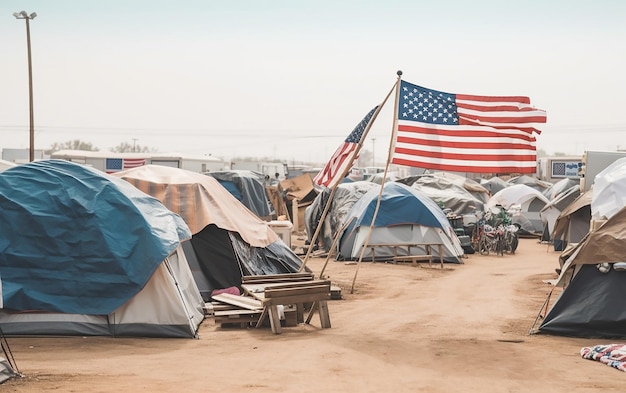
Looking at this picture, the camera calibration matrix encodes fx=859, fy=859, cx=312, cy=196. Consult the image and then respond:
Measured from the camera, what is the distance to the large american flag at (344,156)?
46.8ft

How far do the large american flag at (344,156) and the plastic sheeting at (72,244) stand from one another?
3221 mm

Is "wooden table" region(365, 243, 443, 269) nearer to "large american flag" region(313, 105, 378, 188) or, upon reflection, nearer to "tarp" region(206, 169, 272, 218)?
"tarp" region(206, 169, 272, 218)

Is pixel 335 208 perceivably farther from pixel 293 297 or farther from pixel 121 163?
pixel 121 163

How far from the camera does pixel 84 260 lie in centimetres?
1185

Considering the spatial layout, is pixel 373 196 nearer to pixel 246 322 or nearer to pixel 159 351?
pixel 246 322

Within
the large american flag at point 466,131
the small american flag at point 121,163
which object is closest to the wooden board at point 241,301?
the large american flag at point 466,131

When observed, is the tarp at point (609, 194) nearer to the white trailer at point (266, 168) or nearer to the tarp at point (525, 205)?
the tarp at point (525, 205)

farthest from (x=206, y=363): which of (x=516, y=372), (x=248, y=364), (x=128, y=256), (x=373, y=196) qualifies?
(x=373, y=196)

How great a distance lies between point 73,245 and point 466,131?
6378 mm

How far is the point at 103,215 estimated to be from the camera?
1219 centimetres

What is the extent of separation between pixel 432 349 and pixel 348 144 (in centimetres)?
448

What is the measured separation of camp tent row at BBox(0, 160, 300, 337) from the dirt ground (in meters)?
0.31

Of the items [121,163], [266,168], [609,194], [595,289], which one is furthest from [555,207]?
[266,168]

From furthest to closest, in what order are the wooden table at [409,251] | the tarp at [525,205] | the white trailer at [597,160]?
the tarp at [525,205], the wooden table at [409,251], the white trailer at [597,160]
